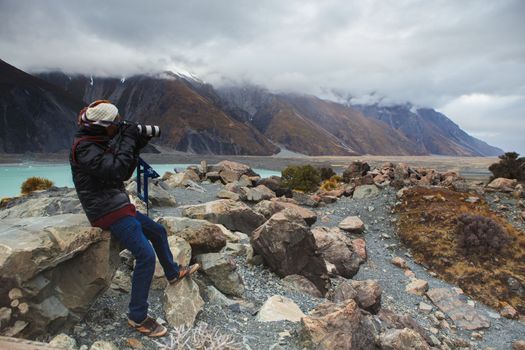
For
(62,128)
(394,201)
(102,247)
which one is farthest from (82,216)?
(62,128)

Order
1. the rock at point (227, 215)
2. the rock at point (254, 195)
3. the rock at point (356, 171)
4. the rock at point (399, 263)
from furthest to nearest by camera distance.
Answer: the rock at point (356, 171) → the rock at point (254, 195) → the rock at point (399, 263) → the rock at point (227, 215)

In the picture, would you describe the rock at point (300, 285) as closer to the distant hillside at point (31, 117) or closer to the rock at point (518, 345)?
the rock at point (518, 345)

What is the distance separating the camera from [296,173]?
96.9 ft

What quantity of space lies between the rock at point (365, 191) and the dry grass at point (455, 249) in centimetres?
228

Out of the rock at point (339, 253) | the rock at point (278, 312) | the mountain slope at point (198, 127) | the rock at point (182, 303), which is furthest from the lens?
the mountain slope at point (198, 127)

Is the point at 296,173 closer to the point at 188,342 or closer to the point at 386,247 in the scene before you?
the point at 386,247

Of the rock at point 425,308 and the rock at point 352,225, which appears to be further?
the rock at point 352,225

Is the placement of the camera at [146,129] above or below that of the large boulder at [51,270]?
above

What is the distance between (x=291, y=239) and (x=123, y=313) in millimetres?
4154

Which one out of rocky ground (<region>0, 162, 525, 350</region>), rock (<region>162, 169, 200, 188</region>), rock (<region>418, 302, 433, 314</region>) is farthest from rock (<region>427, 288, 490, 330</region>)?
rock (<region>162, 169, 200, 188</region>)

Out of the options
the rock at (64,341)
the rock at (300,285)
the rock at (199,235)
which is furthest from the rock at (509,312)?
the rock at (64,341)

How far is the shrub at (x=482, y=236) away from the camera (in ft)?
42.9

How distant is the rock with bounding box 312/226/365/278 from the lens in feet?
36.1

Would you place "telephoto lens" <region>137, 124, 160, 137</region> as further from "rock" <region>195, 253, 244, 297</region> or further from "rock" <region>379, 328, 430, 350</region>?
"rock" <region>379, 328, 430, 350</region>
